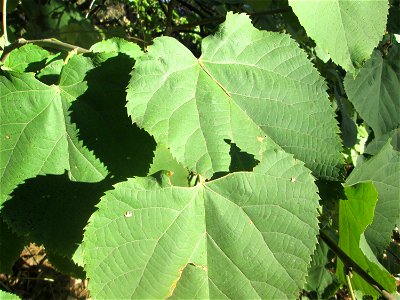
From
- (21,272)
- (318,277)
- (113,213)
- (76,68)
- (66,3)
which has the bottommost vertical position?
(21,272)

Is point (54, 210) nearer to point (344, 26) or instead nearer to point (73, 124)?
point (73, 124)

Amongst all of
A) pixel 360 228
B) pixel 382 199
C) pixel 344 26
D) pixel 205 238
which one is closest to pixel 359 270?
pixel 360 228

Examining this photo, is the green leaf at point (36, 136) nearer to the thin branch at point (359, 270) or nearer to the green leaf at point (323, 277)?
the thin branch at point (359, 270)

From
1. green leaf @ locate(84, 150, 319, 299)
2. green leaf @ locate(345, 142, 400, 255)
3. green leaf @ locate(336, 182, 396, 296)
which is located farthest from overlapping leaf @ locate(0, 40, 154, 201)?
green leaf @ locate(345, 142, 400, 255)

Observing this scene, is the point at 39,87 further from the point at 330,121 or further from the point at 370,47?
the point at 370,47

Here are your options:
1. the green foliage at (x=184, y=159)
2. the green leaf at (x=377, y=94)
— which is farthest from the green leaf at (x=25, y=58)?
the green leaf at (x=377, y=94)

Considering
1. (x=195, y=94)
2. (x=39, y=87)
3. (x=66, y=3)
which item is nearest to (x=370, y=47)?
(x=195, y=94)
